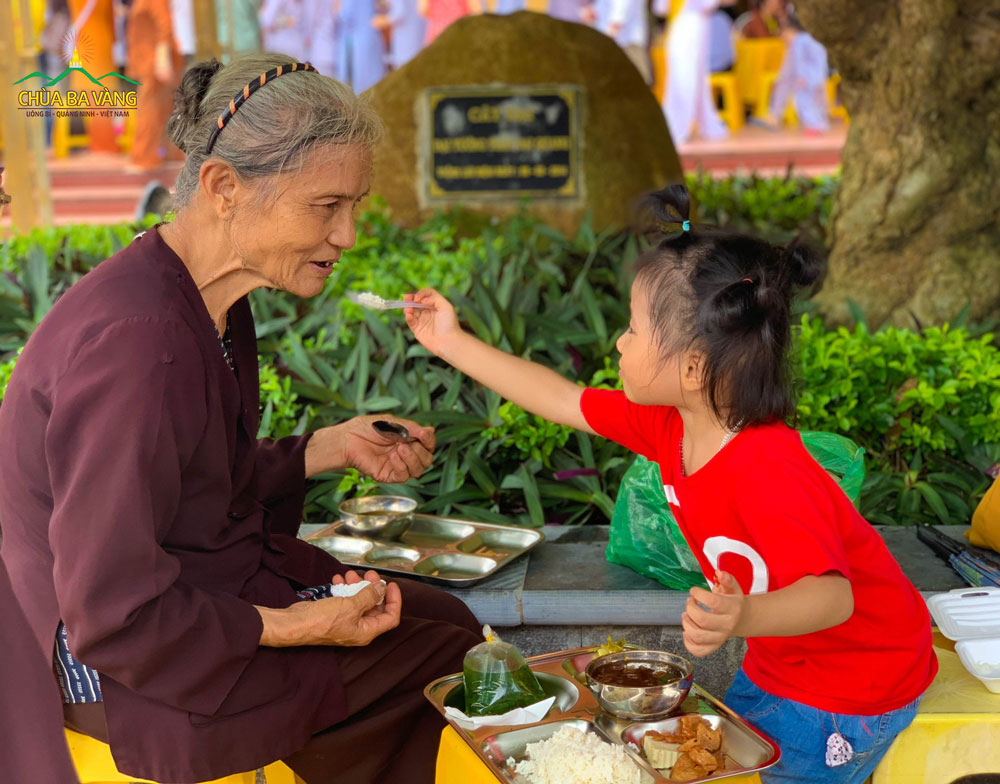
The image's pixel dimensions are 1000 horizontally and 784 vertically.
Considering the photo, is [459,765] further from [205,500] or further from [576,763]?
[205,500]

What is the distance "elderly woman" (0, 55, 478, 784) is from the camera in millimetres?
1871

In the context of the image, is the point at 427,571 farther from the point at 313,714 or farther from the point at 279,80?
the point at 279,80

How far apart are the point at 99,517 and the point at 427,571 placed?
1.31 m

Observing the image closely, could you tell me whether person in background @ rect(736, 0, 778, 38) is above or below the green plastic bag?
above

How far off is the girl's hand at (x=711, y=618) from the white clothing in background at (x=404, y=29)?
1388cm

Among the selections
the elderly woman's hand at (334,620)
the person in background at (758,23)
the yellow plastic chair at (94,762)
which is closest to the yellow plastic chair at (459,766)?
the elderly woman's hand at (334,620)

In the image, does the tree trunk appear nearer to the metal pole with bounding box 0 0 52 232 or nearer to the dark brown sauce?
the dark brown sauce

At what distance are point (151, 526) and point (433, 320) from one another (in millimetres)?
1070

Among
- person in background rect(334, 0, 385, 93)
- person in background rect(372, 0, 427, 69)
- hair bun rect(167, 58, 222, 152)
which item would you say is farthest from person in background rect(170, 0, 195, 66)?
hair bun rect(167, 58, 222, 152)

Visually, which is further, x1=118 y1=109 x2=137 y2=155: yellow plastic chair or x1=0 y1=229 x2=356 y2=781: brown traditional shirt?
x1=118 y1=109 x2=137 y2=155: yellow plastic chair

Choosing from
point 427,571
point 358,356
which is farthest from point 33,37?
point 427,571

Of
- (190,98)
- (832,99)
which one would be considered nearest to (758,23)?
(832,99)

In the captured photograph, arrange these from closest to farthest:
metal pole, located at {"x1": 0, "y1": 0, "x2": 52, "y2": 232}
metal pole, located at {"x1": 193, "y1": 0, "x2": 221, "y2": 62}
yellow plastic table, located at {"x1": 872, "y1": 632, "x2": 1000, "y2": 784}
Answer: yellow plastic table, located at {"x1": 872, "y1": 632, "x2": 1000, "y2": 784} < metal pole, located at {"x1": 0, "y1": 0, "x2": 52, "y2": 232} < metal pole, located at {"x1": 193, "y1": 0, "x2": 221, "y2": 62}

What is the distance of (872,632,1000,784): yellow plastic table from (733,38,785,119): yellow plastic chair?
646 inches
